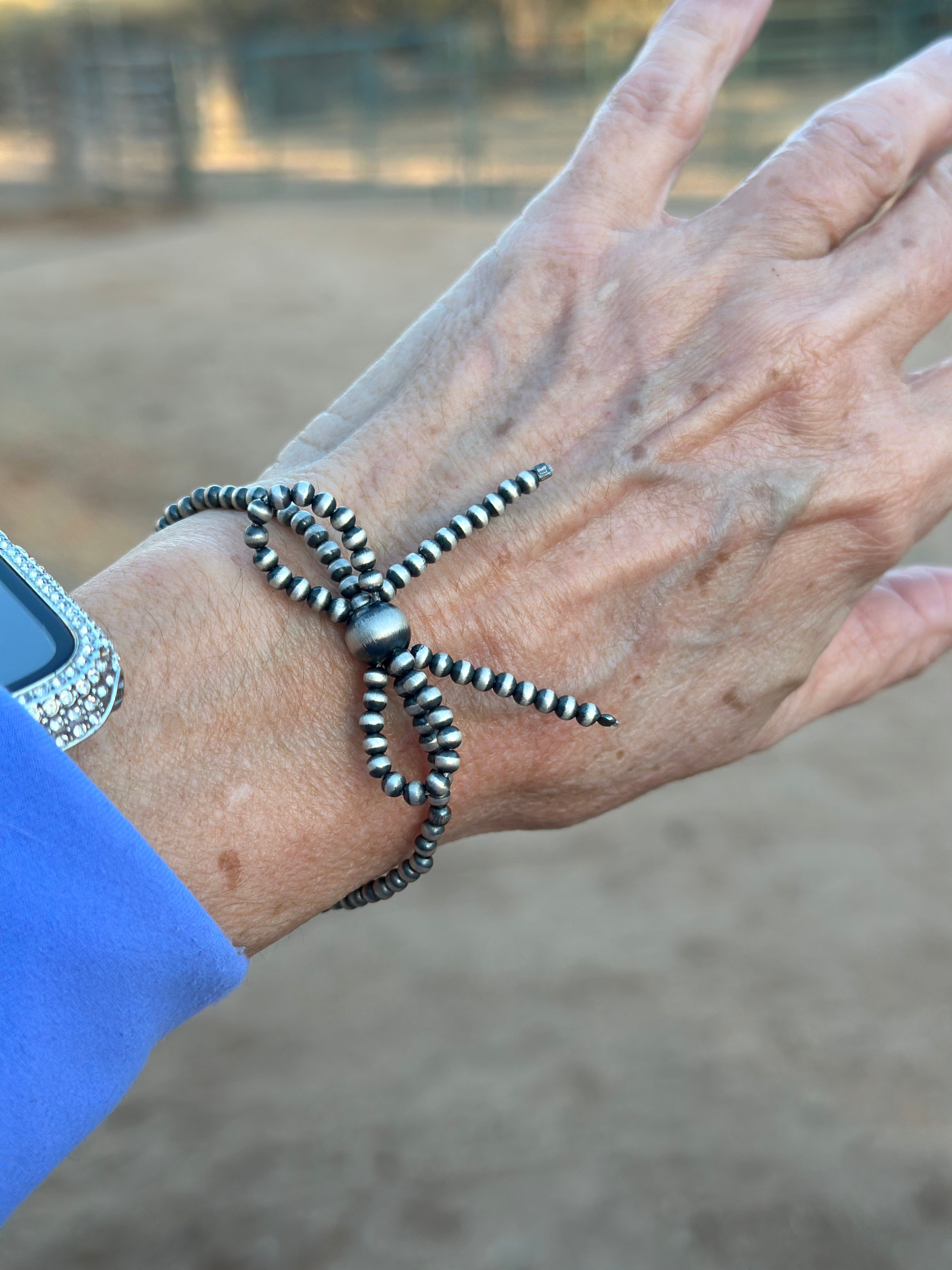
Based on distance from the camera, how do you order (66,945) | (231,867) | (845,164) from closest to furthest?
(66,945) < (231,867) < (845,164)

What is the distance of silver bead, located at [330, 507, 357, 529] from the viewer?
965 millimetres

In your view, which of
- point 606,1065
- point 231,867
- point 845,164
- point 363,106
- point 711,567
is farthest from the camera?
point 363,106

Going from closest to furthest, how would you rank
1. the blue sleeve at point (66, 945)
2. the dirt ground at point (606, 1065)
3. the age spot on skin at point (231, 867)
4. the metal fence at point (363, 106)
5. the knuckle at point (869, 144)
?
the blue sleeve at point (66, 945)
the age spot on skin at point (231, 867)
the knuckle at point (869, 144)
the dirt ground at point (606, 1065)
the metal fence at point (363, 106)

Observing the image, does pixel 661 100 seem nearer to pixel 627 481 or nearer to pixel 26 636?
pixel 627 481

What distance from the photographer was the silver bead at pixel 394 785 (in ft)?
3.06

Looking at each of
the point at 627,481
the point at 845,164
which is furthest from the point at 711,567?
the point at 845,164

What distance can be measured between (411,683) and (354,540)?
133 mm

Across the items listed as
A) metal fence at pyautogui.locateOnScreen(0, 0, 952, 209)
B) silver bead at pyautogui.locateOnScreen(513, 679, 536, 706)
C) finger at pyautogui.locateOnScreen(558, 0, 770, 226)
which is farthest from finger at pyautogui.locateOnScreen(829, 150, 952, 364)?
metal fence at pyautogui.locateOnScreen(0, 0, 952, 209)

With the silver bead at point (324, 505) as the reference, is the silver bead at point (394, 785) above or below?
below

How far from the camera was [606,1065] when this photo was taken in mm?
2180

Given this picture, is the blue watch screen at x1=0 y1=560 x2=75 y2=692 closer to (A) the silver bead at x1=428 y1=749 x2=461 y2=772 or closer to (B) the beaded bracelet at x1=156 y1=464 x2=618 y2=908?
(B) the beaded bracelet at x1=156 y1=464 x2=618 y2=908

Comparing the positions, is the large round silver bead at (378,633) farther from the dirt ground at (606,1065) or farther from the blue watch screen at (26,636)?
the dirt ground at (606,1065)

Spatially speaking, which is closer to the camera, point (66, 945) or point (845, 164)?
point (66, 945)

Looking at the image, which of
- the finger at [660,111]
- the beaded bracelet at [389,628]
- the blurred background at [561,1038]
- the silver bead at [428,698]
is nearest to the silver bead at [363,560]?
the beaded bracelet at [389,628]
